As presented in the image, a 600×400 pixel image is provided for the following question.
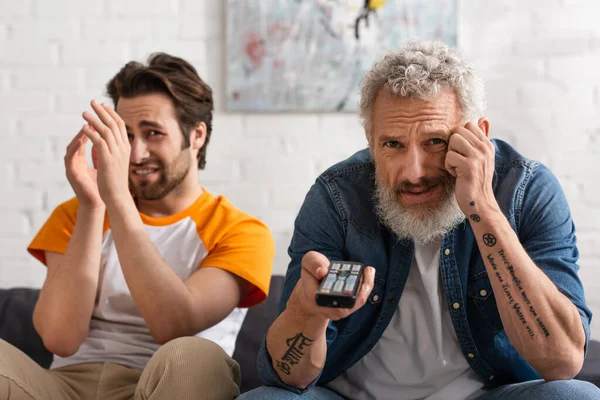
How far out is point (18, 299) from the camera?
198 centimetres

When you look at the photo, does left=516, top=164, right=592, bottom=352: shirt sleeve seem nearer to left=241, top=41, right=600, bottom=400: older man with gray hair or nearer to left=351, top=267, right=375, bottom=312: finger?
left=241, top=41, right=600, bottom=400: older man with gray hair

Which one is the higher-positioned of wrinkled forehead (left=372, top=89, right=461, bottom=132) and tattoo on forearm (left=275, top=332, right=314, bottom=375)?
wrinkled forehead (left=372, top=89, right=461, bottom=132)

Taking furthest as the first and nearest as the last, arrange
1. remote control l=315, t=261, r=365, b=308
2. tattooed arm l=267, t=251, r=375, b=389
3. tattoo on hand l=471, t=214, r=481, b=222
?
tattoo on hand l=471, t=214, r=481, b=222
tattooed arm l=267, t=251, r=375, b=389
remote control l=315, t=261, r=365, b=308

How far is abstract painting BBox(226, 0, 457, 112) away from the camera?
237 cm

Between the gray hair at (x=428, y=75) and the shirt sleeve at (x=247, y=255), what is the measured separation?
1.59 ft

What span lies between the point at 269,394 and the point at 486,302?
0.46 metres

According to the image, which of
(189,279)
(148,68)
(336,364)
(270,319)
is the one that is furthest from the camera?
(270,319)

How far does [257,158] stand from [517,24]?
96 centimetres

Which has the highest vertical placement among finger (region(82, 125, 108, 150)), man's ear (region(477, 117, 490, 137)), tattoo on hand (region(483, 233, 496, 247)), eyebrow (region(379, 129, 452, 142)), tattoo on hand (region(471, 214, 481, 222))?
man's ear (region(477, 117, 490, 137))

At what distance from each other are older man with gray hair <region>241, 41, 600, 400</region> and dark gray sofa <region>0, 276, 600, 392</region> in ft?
1.22

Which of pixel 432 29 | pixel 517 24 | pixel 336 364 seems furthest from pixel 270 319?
pixel 517 24

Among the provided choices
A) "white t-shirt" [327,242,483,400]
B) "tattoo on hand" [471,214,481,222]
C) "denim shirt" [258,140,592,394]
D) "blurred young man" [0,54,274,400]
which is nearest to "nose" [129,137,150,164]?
"blurred young man" [0,54,274,400]

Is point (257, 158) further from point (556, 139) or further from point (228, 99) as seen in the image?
point (556, 139)

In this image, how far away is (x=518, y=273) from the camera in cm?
131
